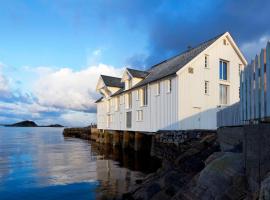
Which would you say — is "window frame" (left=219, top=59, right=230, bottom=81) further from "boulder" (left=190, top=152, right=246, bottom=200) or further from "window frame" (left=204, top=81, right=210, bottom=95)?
"boulder" (left=190, top=152, right=246, bottom=200)

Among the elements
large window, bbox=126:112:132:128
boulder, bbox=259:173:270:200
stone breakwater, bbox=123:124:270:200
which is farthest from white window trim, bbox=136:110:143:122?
boulder, bbox=259:173:270:200

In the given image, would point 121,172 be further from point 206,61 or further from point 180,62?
point 206,61

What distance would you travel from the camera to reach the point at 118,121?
3838 centimetres

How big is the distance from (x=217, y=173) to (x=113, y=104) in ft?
110

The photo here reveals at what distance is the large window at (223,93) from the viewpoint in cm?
2881

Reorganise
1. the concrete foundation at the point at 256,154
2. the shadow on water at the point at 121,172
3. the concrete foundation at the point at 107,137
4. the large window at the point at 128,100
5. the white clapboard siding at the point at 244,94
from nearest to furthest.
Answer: the concrete foundation at the point at 256,154 < the white clapboard siding at the point at 244,94 < the shadow on water at the point at 121,172 < the large window at the point at 128,100 < the concrete foundation at the point at 107,137

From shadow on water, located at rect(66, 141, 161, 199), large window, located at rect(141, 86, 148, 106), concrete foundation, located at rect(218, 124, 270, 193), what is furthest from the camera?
large window, located at rect(141, 86, 148, 106)

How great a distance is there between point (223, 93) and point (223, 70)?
7.99ft

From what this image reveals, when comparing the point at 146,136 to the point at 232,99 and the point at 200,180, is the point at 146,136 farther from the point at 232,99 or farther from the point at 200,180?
the point at 200,180

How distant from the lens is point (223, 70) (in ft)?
96.5

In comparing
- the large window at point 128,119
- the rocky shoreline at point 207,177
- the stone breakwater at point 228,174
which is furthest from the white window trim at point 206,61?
the stone breakwater at point 228,174

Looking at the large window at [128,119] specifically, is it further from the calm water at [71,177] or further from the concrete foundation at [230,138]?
the concrete foundation at [230,138]

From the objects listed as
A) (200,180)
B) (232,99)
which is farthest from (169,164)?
(232,99)

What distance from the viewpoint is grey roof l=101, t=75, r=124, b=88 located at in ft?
140
